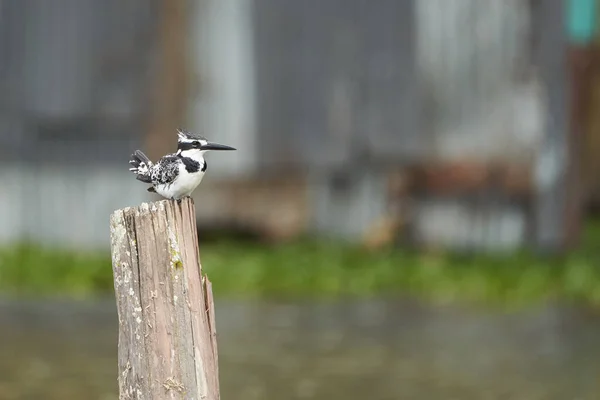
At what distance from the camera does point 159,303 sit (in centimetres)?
509

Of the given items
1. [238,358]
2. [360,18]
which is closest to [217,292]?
[238,358]

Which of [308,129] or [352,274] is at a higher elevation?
[308,129]

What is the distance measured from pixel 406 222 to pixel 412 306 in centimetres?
238

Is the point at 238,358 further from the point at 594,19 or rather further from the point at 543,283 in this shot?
the point at 594,19

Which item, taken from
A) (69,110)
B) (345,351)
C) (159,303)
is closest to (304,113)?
(69,110)

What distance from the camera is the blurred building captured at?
1341cm

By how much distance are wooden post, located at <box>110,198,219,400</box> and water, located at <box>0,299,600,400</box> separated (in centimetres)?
357

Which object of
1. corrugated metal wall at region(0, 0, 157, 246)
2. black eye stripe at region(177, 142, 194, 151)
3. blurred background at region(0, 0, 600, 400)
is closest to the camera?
black eye stripe at region(177, 142, 194, 151)

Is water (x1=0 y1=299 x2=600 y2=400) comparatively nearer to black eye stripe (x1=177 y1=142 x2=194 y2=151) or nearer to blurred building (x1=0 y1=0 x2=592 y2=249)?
blurred building (x1=0 y1=0 x2=592 y2=249)

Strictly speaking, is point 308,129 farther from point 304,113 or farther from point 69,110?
point 69,110

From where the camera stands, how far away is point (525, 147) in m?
13.4

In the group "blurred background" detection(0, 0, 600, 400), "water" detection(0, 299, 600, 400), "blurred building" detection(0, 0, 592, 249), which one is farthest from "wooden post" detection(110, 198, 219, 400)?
"blurred building" detection(0, 0, 592, 249)

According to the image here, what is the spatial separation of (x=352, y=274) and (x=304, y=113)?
2187mm

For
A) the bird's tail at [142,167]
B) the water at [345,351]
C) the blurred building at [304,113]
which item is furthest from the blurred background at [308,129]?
the bird's tail at [142,167]
